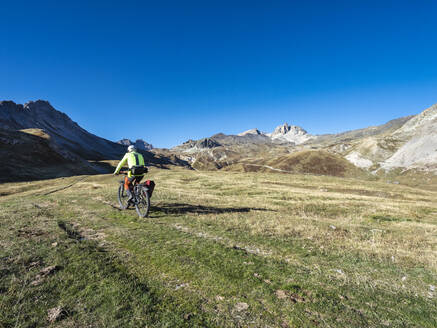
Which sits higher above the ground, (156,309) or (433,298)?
(156,309)

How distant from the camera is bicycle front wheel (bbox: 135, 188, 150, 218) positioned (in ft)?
44.3

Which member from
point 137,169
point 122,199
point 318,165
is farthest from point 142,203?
point 318,165

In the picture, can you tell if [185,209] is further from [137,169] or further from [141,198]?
[137,169]

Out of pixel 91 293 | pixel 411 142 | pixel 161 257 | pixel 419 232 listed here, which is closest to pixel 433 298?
pixel 161 257

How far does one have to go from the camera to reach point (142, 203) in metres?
14.0

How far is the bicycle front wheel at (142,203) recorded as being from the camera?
44.3ft

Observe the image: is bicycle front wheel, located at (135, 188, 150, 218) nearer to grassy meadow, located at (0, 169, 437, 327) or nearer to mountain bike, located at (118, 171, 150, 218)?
mountain bike, located at (118, 171, 150, 218)

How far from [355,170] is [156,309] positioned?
170 metres

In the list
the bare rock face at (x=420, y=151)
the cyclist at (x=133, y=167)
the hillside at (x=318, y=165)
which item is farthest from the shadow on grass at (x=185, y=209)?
the hillside at (x=318, y=165)

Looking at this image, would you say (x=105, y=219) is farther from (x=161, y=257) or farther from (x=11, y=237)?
(x=161, y=257)

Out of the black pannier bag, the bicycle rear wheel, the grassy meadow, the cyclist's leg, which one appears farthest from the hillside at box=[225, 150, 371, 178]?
the cyclist's leg

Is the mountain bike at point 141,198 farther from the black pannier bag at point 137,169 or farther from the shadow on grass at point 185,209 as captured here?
the shadow on grass at point 185,209

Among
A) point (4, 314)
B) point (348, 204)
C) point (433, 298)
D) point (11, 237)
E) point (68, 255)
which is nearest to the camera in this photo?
point (4, 314)

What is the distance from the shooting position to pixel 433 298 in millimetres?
5727
